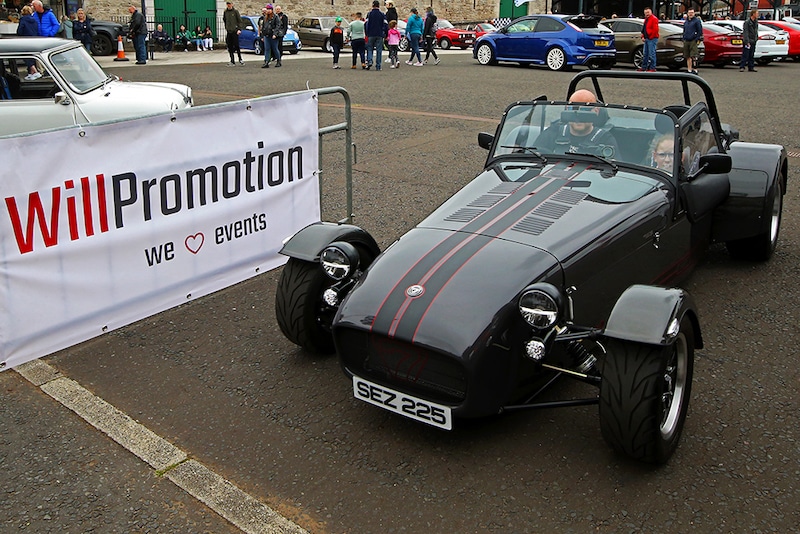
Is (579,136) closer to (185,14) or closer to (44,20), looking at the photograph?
(44,20)

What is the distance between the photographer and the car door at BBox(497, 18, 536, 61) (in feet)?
76.4

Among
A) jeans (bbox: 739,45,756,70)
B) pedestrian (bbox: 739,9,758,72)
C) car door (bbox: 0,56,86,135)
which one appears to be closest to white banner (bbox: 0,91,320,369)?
car door (bbox: 0,56,86,135)

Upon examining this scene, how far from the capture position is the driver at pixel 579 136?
5.48 metres

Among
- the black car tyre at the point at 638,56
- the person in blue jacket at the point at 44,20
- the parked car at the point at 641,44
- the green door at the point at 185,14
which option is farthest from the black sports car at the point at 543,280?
the green door at the point at 185,14

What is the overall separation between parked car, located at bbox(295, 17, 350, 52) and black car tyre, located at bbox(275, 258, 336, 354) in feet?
96.4

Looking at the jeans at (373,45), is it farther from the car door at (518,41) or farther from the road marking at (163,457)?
the road marking at (163,457)

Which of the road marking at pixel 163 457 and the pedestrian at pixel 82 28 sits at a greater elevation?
the pedestrian at pixel 82 28

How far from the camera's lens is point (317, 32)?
109 feet

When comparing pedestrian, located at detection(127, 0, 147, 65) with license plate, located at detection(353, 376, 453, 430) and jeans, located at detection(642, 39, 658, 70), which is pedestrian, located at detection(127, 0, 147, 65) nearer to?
jeans, located at detection(642, 39, 658, 70)

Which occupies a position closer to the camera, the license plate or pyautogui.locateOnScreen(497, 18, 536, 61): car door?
the license plate

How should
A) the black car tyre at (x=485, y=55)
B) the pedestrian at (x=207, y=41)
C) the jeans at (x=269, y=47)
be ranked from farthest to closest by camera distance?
the pedestrian at (x=207, y=41)
the black car tyre at (x=485, y=55)
the jeans at (x=269, y=47)

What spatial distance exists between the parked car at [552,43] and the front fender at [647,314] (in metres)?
19.7

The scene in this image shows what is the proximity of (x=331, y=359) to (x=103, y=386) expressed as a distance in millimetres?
1365

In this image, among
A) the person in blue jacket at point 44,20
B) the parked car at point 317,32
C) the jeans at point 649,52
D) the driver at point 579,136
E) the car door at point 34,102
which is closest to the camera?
the driver at point 579,136
